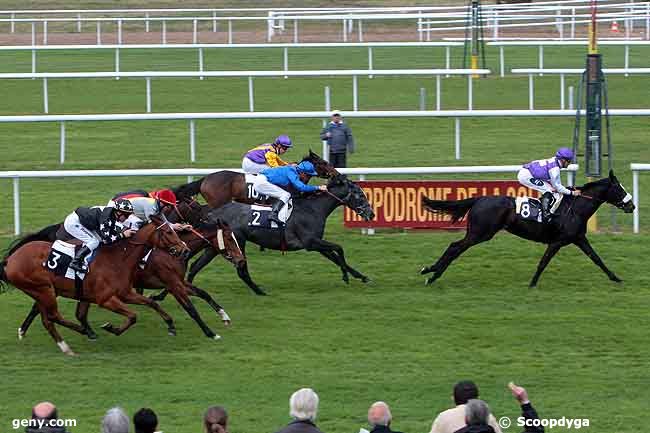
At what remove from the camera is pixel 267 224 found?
36.6 feet

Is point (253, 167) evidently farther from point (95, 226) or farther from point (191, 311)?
point (95, 226)

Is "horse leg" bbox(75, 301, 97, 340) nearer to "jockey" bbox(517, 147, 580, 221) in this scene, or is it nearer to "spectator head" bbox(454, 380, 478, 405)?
"jockey" bbox(517, 147, 580, 221)

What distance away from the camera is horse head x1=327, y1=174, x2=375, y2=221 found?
11.4 meters

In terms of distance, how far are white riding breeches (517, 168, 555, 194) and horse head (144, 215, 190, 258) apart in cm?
343

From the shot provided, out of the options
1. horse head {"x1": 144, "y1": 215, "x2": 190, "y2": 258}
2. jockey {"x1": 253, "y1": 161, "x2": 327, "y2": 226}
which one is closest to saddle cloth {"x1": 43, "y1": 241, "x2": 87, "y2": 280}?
horse head {"x1": 144, "y1": 215, "x2": 190, "y2": 258}

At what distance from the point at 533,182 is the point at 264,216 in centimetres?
241

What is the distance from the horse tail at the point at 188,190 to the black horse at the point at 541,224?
2.41 m

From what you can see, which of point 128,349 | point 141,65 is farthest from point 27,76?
point 128,349

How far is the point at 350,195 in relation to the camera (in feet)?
37.5

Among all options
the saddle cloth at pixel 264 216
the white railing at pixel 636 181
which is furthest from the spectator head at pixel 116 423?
the white railing at pixel 636 181

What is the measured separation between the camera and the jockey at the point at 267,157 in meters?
12.6

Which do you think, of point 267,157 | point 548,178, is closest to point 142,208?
point 267,157

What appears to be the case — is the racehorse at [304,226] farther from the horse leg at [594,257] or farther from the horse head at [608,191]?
the horse head at [608,191]

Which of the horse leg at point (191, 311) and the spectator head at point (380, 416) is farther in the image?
the horse leg at point (191, 311)
